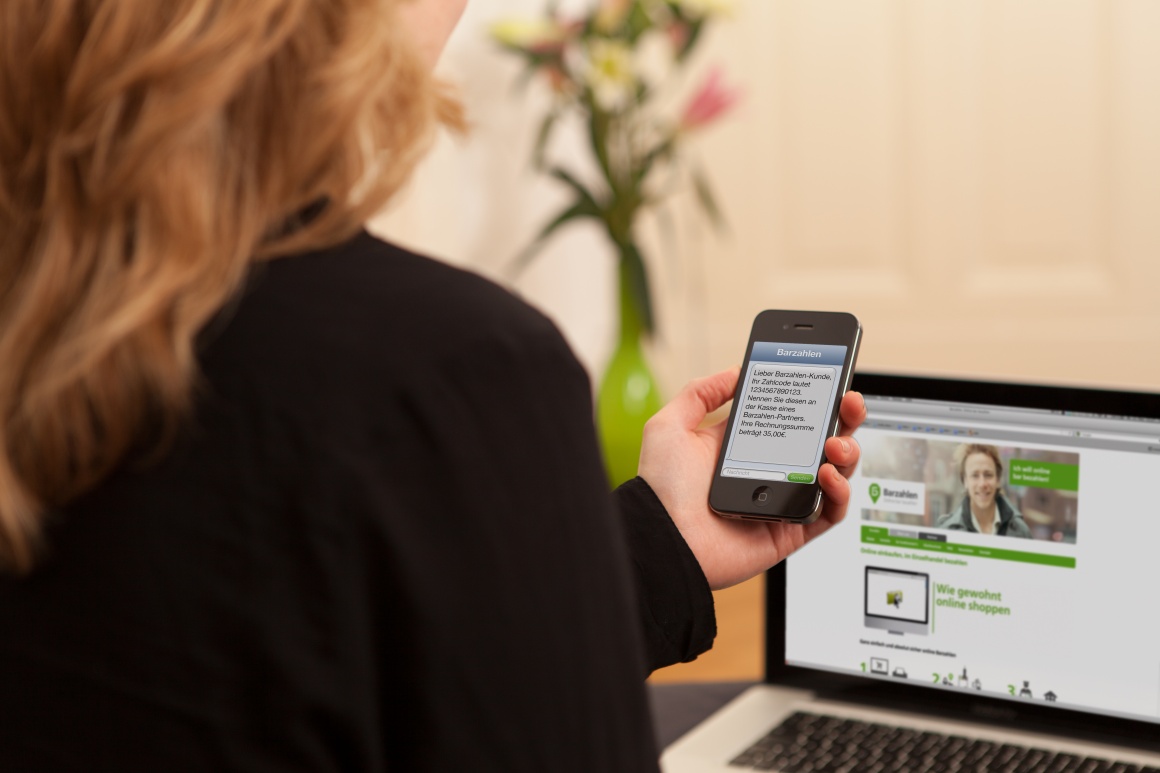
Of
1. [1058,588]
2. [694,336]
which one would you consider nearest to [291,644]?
[1058,588]

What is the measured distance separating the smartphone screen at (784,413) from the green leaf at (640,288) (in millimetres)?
1032

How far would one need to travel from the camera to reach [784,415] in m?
0.79

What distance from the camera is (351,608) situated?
1.23 feet

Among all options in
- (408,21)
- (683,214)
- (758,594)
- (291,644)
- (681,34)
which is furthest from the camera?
(683,214)

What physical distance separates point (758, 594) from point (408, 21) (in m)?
0.98

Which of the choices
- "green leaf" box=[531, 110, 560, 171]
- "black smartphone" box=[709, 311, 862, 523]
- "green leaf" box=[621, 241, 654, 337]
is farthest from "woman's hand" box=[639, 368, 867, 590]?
"green leaf" box=[531, 110, 560, 171]

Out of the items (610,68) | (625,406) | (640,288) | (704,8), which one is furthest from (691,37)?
(625,406)

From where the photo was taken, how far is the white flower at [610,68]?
1.93 meters

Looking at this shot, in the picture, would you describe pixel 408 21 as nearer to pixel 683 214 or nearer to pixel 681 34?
→ pixel 681 34

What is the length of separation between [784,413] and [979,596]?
22cm

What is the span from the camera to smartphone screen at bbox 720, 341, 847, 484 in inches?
30.2

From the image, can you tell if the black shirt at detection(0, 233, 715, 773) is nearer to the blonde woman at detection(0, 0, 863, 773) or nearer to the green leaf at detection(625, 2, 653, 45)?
the blonde woman at detection(0, 0, 863, 773)

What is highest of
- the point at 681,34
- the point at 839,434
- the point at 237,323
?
the point at 681,34

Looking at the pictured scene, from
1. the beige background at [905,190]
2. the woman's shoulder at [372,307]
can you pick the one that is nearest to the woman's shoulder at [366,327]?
the woman's shoulder at [372,307]
